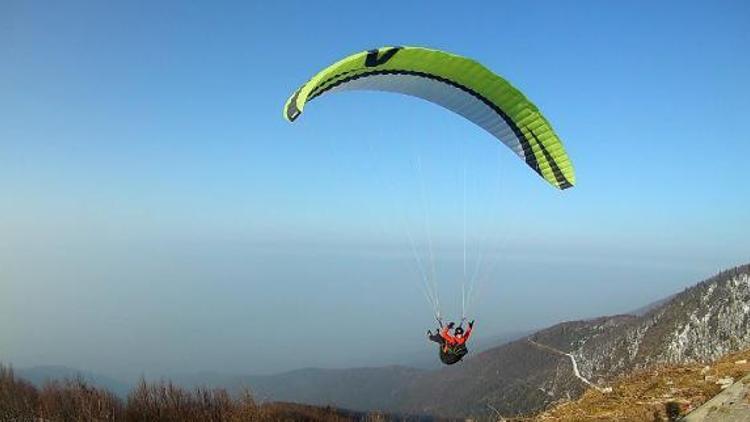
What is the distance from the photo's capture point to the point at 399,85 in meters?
18.8

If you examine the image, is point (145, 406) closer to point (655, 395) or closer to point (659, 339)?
point (655, 395)

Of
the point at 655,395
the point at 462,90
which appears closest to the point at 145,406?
the point at 462,90

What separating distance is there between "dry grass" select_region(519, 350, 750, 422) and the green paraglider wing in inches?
243

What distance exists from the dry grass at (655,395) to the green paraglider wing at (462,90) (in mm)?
6184

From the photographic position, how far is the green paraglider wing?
15953mm

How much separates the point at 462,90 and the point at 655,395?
1017cm

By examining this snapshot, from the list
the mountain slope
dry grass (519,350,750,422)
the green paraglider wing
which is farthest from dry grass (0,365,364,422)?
the mountain slope

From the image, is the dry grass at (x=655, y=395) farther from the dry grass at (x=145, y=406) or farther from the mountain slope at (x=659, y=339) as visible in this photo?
the mountain slope at (x=659, y=339)

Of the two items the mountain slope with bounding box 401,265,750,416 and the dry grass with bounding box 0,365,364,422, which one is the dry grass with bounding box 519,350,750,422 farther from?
the mountain slope with bounding box 401,265,750,416

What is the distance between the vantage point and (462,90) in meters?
18.8

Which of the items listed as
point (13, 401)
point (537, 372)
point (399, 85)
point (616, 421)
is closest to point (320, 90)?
point (399, 85)

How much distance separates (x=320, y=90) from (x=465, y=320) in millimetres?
7631

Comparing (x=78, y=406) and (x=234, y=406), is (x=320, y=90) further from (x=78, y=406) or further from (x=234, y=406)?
(x=78, y=406)

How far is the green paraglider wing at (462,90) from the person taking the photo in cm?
1595
